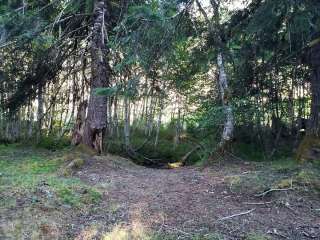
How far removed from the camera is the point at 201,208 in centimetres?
439

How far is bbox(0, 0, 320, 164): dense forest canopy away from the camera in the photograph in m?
5.82

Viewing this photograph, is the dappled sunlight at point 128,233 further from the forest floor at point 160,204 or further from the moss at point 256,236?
the moss at point 256,236

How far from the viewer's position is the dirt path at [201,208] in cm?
379

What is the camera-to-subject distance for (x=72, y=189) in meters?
4.74

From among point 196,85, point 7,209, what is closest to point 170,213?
point 7,209

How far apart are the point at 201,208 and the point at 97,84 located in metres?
→ 4.34

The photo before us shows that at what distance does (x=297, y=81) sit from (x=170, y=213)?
596 cm

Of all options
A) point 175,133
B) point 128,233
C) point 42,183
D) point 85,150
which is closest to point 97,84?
point 85,150

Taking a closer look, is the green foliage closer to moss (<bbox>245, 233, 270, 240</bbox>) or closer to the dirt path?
the dirt path

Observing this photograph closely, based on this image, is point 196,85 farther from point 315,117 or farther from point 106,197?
point 106,197

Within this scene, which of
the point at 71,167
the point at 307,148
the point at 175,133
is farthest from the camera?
the point at 175,133

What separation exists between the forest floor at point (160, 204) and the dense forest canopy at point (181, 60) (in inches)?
49.2

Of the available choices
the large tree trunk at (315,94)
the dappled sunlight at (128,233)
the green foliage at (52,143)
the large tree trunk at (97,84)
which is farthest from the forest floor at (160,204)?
the green foliage at (52,143)

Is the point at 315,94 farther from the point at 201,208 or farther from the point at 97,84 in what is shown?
the point at 97,84
